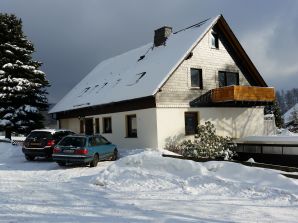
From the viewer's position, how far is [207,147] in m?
20.6

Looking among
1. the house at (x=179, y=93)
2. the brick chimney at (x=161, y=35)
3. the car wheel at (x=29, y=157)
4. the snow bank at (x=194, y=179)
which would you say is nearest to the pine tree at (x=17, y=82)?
the house at (x=179, y=93)

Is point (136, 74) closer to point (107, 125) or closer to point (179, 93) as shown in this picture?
point (179, 93)

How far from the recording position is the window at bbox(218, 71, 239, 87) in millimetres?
26597

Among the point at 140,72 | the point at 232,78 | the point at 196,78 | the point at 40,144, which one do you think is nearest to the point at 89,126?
the point at 140,72

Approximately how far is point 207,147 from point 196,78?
5.99 metres

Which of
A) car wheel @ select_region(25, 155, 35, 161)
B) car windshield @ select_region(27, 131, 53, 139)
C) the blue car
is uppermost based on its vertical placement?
car windshield @ select_region(27, 131, 53, 139)

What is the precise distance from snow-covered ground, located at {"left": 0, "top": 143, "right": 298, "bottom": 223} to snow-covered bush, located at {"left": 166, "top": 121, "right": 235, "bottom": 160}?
6.34 meters

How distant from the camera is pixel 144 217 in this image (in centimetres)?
765

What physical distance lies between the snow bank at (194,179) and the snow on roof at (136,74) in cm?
857

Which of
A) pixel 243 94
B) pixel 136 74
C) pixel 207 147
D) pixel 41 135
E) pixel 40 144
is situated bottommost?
pixel 207 147

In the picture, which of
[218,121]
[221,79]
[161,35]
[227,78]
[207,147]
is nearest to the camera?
[207,147]

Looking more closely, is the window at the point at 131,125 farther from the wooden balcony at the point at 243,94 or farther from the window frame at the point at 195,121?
the wooden balcony at the point at 243,94

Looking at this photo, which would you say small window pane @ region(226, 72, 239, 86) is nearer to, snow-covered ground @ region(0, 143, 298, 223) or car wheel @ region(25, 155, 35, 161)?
car wheel @ region(25, 155, 35, 161)

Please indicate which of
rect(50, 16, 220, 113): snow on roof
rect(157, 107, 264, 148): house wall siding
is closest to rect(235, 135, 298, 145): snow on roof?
rect(157, 107, 264, 148): house wall siding
